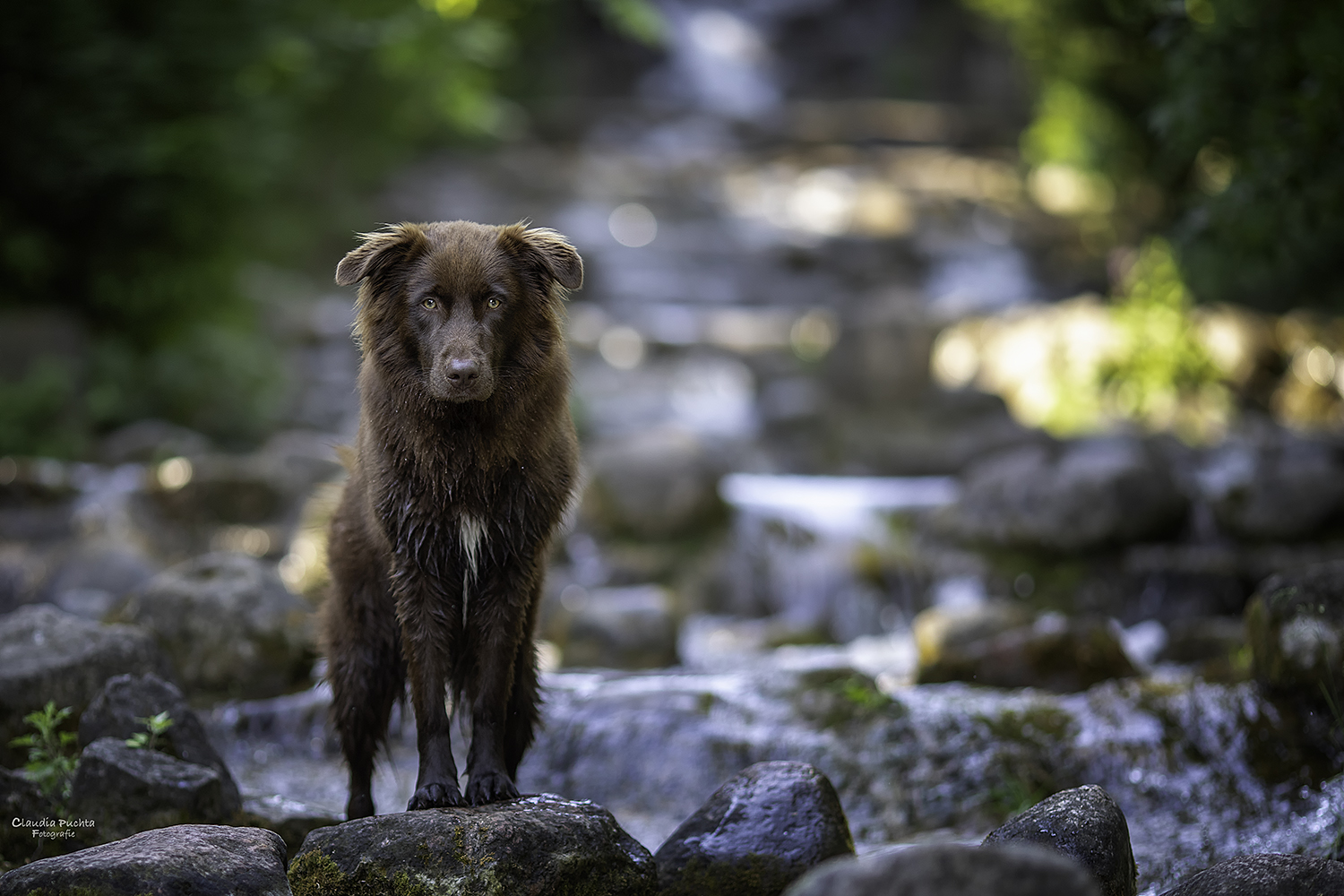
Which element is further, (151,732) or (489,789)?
(151,732)

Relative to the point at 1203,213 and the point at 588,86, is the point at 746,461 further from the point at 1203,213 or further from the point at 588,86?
the point at 588,86

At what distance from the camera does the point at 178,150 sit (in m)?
12.0

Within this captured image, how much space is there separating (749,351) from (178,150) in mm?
7930

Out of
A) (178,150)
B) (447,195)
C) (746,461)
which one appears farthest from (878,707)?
(447,195)

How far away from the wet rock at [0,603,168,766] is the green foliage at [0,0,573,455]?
7072mm

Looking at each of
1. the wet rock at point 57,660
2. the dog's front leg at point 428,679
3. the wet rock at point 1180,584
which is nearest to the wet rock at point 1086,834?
the dog's front leg at point 428,679

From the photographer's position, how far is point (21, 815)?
4168 millimetres

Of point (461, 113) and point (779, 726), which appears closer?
point (779, 726)

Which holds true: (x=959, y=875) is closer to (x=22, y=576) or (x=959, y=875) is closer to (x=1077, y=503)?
(x=1077, y=503)

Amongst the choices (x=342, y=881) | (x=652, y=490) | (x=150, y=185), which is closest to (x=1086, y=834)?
(x=342, y=881)

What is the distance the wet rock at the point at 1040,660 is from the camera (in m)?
6.65

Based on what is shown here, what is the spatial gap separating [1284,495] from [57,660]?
982 centimetres

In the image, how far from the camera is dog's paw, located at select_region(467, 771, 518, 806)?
12.0ft

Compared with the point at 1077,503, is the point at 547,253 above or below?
above
